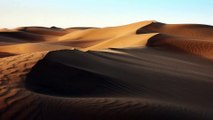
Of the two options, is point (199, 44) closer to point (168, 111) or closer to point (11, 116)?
point (168, 111)

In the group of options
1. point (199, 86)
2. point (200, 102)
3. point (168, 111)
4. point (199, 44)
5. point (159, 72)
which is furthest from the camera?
point (199, 44)

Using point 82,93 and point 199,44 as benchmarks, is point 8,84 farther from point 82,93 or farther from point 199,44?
point 199,44

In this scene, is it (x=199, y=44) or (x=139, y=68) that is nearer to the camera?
(x=139, y=68)

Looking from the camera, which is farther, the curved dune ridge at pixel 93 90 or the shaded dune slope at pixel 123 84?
the shaded dune slope at pixel 123 84

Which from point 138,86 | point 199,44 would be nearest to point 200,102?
point 138,86

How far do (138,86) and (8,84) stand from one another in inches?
65.8

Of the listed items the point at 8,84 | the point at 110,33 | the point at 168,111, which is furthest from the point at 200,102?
the point at 110,33

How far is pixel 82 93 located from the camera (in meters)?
3.89

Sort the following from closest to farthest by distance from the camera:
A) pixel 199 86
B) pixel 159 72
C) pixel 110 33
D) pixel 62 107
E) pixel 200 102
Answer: pixel 62 107 → pixel 200 102 → pixel 199 86 → pixel 159 72 → pixel 110 33

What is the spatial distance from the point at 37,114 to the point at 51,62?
192cm

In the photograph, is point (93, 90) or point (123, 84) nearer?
point (93, 90)

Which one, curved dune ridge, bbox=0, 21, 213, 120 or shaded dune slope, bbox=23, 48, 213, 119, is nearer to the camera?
curved dune ridge, bbox=0, 21, 213, 120

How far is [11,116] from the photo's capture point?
2865 millimetres

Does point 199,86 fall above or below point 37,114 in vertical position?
below
